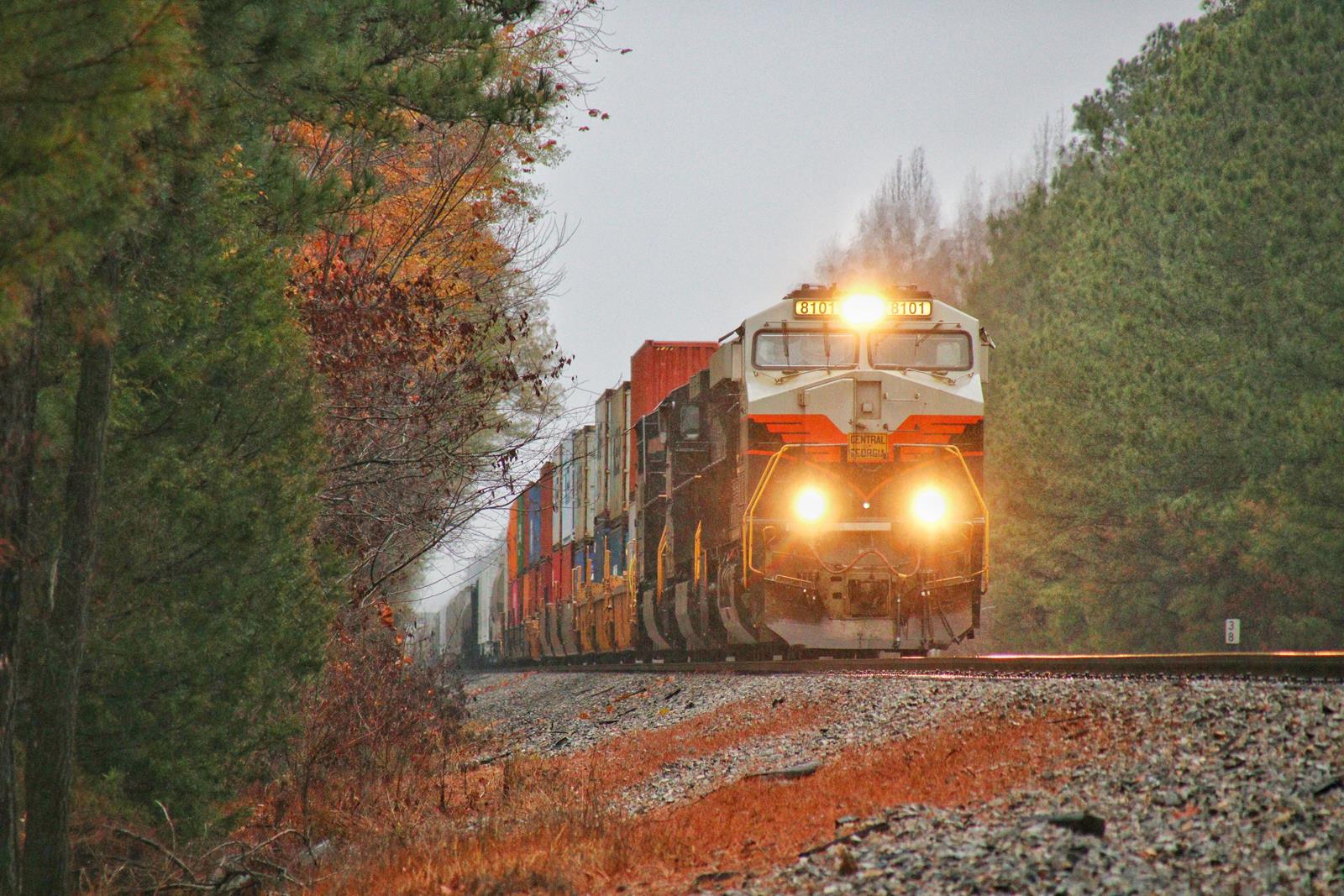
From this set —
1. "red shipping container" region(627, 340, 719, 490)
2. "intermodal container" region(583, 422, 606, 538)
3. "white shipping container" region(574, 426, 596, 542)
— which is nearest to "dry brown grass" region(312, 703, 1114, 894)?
"red shipping container" region(627, 340, 719, 490)

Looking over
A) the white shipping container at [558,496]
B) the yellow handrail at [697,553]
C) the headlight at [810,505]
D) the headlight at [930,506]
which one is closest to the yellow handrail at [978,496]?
the headlight at [930,506]

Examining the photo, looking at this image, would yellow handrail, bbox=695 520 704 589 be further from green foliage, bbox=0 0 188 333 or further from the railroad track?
green foliage, bbox=0 0 188 333

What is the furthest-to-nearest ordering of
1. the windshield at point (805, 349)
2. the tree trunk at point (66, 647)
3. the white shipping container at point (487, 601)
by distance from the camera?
the white shipping container at point (487, 601), the windshield at point (805, 349), the tree trunk at point (66, 647)

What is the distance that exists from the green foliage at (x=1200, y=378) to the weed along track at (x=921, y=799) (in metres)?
14.1

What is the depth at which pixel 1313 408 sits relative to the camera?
21.6 m

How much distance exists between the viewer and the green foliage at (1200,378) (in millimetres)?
23156

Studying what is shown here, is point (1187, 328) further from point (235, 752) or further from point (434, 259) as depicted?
point (235, 752)

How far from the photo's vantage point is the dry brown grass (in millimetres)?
6301

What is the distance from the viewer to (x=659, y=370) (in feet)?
71.3

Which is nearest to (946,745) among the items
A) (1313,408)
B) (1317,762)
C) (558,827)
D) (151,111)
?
(558,827)

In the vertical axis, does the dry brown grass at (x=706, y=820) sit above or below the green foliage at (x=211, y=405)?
below

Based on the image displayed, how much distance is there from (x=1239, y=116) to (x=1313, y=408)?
7.42m

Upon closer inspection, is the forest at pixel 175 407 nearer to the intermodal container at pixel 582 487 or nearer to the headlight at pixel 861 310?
the headlight at pixel 861 310

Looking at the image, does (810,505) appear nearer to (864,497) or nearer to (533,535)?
(864,497)
